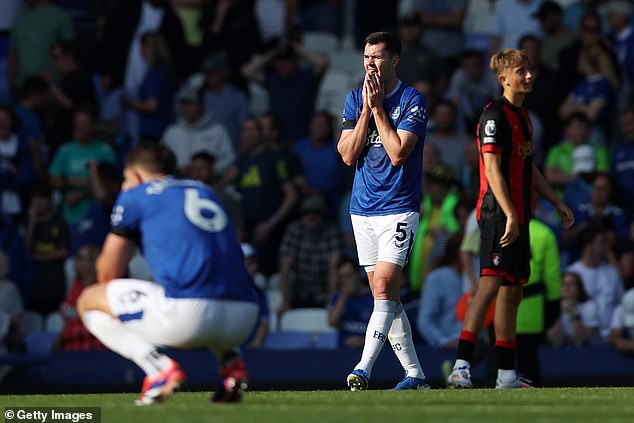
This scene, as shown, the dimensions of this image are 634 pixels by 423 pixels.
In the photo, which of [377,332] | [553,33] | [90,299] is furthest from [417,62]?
[90,299]

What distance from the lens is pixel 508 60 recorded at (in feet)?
35.7

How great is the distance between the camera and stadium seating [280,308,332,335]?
16297 millimetres

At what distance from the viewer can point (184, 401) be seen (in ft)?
30.3

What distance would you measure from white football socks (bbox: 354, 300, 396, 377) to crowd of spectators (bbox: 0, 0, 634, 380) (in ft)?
15.2

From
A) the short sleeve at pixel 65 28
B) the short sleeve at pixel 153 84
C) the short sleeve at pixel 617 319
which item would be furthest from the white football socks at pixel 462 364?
the short sleeve at pixel 65 28

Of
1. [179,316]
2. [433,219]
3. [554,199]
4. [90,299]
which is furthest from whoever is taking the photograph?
[433,219]

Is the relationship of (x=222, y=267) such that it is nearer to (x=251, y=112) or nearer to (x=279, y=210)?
(x=279, y=210)

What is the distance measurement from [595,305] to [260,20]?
654cm

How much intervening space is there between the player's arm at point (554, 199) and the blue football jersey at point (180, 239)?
131 inches

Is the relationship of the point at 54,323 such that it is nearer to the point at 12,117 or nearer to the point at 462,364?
the point at 12,117

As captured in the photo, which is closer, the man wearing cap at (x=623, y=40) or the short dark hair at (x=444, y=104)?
the short dark hair at (x=444, y=104)

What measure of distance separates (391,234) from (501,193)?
85 cm

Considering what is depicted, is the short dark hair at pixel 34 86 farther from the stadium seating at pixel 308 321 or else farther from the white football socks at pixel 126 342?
the white football socks at pixel 126 342

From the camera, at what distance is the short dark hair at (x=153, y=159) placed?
27.9 feet
